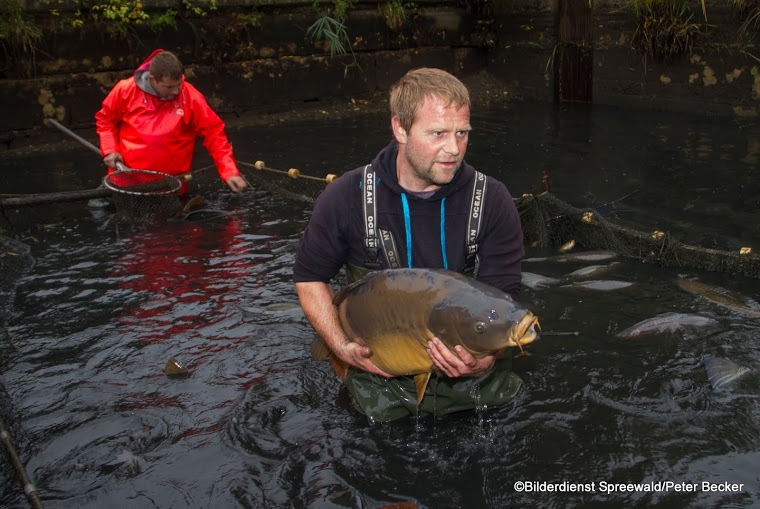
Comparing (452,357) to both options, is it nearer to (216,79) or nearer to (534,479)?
(534,479)

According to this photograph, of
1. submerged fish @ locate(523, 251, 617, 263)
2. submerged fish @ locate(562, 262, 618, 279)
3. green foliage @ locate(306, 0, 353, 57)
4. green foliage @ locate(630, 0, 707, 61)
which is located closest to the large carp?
submerged fish @ locate(562, 262, 618, 279)

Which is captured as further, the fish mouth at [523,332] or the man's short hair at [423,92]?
the man's short hair at [423,92]

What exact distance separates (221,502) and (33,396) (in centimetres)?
189

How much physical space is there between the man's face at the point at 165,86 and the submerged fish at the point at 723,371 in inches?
253

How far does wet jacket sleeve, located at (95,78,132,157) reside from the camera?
888cm

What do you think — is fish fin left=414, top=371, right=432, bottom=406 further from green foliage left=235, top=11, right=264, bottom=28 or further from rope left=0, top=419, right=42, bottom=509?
green foliage left=235, top=11, right=264, bottom=28

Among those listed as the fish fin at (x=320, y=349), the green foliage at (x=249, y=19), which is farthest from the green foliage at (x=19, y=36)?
the fish fin at (x=320, y=349)

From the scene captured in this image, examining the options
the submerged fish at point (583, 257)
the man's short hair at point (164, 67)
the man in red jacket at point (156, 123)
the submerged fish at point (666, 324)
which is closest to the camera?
the submerged fish at point (666, 324)

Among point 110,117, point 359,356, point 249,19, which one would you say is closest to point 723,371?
point 359,356

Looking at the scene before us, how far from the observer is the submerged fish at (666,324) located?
18.3 ft

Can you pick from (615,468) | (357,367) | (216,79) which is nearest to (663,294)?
(615,468)

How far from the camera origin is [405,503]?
3.80m

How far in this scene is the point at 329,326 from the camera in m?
4.13

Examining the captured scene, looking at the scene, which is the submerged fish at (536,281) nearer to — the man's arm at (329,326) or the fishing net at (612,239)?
the fishing net at (612,239)
